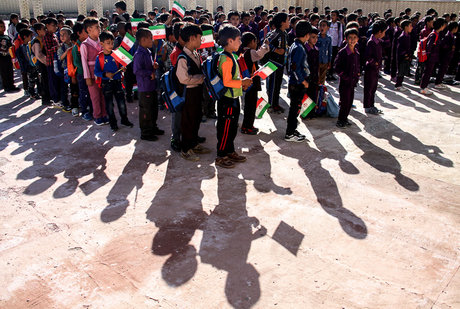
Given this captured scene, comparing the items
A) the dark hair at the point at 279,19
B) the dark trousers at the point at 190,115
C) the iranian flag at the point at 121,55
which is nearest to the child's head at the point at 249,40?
the dark hair at the point at 279,19

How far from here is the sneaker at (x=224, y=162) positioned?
512cm

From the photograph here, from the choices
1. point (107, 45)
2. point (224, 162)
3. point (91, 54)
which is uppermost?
point (107, 45)

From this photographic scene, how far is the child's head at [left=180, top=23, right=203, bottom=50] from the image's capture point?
16.2 ft

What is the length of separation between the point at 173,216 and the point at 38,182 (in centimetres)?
195

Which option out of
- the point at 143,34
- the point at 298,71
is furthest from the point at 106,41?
the point at 298,71

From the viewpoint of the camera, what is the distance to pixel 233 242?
11.5ft

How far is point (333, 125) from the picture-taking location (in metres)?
6.95

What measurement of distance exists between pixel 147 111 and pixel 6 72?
18.6ft

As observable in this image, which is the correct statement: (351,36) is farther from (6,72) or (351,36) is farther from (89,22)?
(6,72)

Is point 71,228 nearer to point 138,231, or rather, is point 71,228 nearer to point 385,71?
point 138,231

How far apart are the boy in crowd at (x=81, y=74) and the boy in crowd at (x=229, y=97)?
333 cm

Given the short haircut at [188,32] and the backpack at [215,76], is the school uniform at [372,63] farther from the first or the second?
the short haircut at [188,32]

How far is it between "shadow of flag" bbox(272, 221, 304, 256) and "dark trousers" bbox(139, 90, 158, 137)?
10.6ft

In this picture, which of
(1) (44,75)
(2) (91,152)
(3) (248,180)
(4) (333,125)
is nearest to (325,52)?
(4) (333,125)
